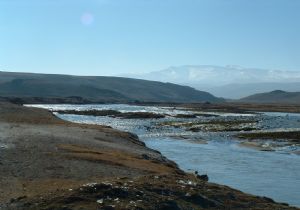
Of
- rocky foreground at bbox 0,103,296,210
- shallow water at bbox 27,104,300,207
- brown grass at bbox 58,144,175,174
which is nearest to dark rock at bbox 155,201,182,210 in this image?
rocky foreground at bbox 0,103,296,210

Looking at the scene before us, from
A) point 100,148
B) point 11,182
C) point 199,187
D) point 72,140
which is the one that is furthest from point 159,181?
point 72,140

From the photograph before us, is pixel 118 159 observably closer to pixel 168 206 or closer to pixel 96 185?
pixel 96 185

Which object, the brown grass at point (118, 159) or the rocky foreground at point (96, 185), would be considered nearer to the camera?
the rocky foreground at point (96, 185)

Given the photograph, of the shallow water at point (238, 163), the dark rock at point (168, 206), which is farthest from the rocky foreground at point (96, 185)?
the shallow water at point (238, 163)

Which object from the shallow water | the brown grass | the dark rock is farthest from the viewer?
the shallow water

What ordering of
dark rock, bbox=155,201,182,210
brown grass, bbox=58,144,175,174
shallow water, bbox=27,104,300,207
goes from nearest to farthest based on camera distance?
dark rock, bbox=155,201,182,210
brown grass, bbox=58,144,175,174
shallow water, bbox=27,104,300,207

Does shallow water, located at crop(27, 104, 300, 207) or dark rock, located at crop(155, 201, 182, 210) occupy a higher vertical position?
dark rock, located at crop(155, 201, 182, 210)

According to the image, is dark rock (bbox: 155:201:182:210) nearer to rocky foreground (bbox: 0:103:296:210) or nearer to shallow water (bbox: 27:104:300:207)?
rocky foreground (bbox: 0:103:296:210)

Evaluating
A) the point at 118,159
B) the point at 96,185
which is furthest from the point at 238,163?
the point at 96,185

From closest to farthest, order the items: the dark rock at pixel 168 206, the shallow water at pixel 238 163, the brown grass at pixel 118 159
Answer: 1. the dark rock at pixel 168 206
2. the brown grass at pixel 118 159
3. the shallow water at pixel 238 163

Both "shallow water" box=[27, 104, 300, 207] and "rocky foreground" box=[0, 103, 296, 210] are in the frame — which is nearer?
"rocky foreground" box=[0, 103, 296, 210]

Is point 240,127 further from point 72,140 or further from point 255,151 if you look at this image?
point 72,140

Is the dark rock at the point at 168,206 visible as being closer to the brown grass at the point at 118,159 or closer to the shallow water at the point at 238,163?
the brown grass at the point at 118,159

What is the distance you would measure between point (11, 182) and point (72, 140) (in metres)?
17.9
